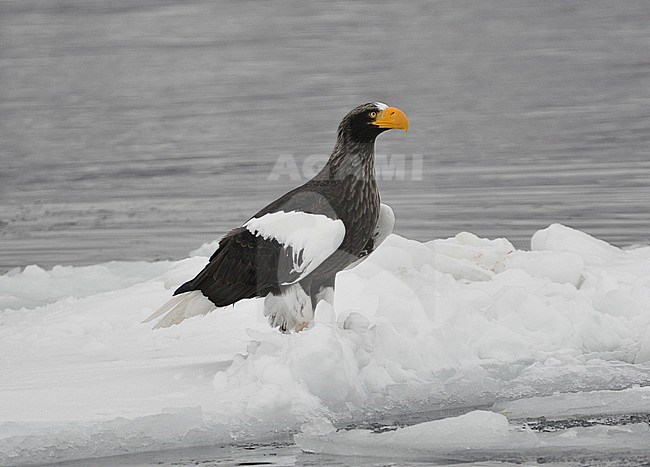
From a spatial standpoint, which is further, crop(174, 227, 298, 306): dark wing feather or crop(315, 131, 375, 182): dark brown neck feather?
crop(315, 131, 375, 182): dark brown neck feather

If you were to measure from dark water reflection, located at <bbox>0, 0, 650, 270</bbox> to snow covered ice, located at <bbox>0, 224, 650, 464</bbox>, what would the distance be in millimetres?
2453

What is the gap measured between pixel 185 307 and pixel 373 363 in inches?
34.1

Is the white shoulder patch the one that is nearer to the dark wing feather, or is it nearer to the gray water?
the dark wing feather

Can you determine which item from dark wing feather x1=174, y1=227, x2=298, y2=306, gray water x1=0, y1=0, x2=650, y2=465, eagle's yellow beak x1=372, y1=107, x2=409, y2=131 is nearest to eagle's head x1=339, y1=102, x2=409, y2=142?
eagle's yellow beak x1=372, y1=107, x2=409, y2=131

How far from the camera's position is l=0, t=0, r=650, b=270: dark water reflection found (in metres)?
10.3

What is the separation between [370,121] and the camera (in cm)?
575

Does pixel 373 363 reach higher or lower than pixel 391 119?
lower

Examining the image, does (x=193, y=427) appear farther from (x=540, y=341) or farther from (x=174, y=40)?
(x=174, y=40)

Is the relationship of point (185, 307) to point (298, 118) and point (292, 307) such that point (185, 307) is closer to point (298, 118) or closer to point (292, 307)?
point (292, 307)

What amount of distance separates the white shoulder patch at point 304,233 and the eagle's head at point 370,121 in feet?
1.50

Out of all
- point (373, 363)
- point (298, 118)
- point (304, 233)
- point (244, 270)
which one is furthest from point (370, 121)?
point (298, 118)

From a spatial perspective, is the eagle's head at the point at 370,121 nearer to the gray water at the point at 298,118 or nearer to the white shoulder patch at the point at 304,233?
the white shoulder patch at the point at 304,233

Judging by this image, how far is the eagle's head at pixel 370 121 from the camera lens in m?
5.68

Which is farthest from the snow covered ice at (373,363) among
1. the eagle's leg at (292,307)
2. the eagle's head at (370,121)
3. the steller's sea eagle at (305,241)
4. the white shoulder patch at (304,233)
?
the eagle's head at (370,121)
